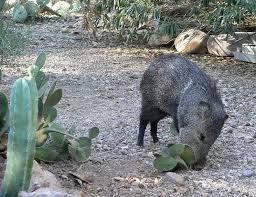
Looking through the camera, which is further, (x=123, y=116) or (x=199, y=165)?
(x=123, y=116)

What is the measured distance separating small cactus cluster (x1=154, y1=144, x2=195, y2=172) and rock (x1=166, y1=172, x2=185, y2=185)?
0.05m

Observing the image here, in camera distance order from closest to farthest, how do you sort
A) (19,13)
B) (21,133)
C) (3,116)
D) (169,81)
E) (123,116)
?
1. (21,133)
2. (3,116)
3. (169,81)
4. (123,116)
5. (19,13)

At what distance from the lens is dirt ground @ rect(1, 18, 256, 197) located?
11.7 feet

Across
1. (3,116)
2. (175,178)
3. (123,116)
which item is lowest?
(123,116)

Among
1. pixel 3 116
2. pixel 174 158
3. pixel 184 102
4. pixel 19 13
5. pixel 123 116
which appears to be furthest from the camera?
pixel 19 13

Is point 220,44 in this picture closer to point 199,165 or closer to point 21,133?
point 199,165

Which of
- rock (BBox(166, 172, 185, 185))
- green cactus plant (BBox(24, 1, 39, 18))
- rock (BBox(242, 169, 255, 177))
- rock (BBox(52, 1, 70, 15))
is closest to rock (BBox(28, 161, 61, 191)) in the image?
rock (BBox(166, 172, 185, 185))

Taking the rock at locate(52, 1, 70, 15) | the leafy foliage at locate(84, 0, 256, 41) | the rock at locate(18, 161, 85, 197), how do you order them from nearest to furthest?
1. the rock at locate(18, 161, 85, 197)
2. the leafy foliage at locate(84, 0, 256, 41)
3. the rock at locate(52, 1, 70, 15)

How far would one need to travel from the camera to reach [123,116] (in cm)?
531

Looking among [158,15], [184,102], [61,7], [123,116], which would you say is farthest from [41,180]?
[61,7]

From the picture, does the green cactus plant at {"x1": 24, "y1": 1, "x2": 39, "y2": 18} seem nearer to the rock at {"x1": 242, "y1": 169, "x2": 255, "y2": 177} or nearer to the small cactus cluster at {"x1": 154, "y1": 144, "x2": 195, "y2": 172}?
the small cactus cluster at {"x1": 154, "y1": 144, "x2": 195, "y2": 172}

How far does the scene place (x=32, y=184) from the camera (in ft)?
9.98

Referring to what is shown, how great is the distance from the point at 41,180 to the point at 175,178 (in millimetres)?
893

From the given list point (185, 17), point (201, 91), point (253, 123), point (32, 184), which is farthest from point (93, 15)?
point (32, 184)
